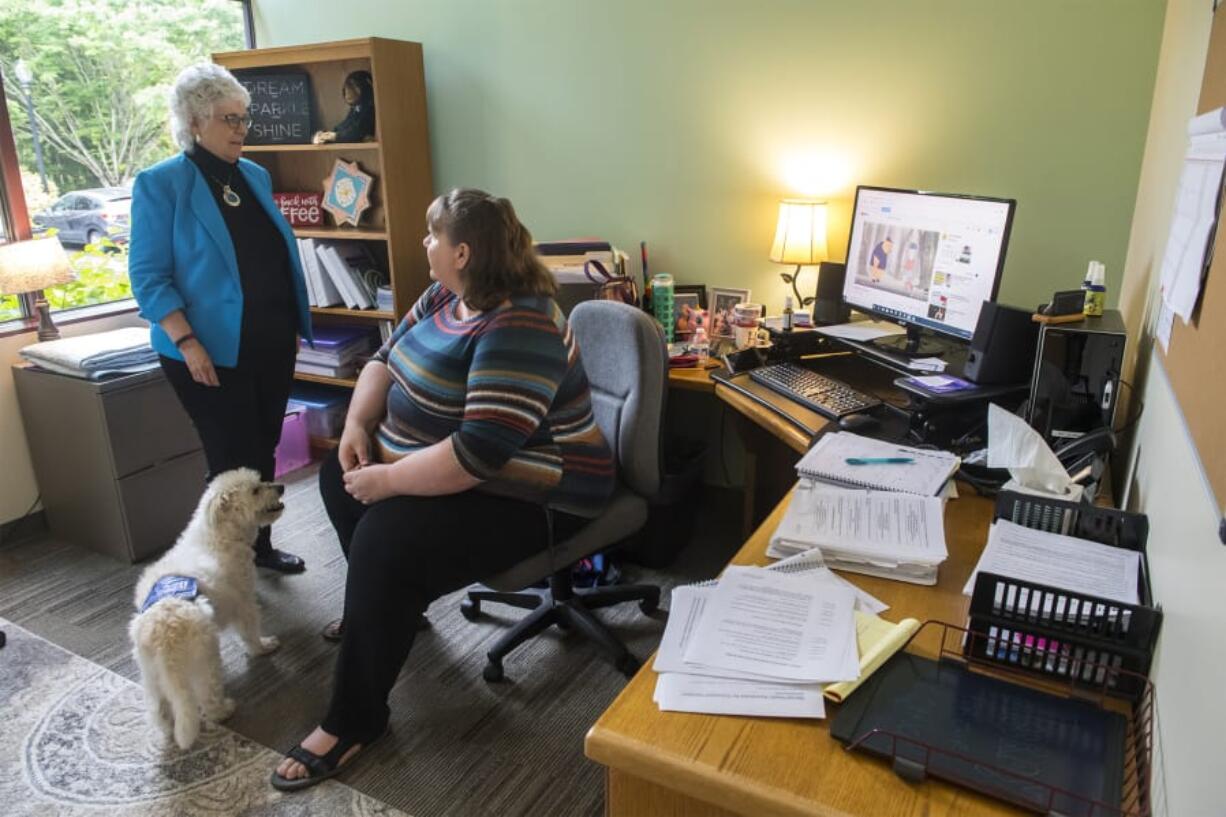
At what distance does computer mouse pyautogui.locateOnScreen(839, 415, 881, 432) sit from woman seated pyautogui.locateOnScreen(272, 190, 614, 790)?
1.78 ft

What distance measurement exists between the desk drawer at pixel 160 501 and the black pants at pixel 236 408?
0.43m

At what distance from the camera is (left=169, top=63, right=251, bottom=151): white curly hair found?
2246 mm

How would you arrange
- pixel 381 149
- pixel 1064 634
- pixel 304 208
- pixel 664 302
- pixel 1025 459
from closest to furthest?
1. pixel 1064 634
2. pixel 1025 459
3. pixel 664 302
4. pixel 381 149
5. pixel 304 208

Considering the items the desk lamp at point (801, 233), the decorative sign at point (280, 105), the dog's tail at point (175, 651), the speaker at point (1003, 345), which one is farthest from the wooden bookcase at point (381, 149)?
the speaker at point (1003, 345)

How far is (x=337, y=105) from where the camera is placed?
3.44m

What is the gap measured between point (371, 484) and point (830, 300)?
Answer: 1515mm

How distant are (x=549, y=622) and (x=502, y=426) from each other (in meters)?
0.81

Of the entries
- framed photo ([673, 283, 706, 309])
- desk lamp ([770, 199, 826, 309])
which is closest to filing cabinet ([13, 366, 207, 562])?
framed photo ([673, 283, 706, 309])

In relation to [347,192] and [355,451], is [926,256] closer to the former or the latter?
[355,451]

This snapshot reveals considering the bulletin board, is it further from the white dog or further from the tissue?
the white dog

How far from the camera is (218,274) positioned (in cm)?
236

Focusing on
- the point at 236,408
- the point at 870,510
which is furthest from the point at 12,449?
the point at 870,510

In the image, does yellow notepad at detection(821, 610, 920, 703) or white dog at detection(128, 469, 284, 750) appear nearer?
yellow notepad at detection(821, 610, 920, 703)

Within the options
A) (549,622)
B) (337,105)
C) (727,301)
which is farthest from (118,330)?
(727,301)
